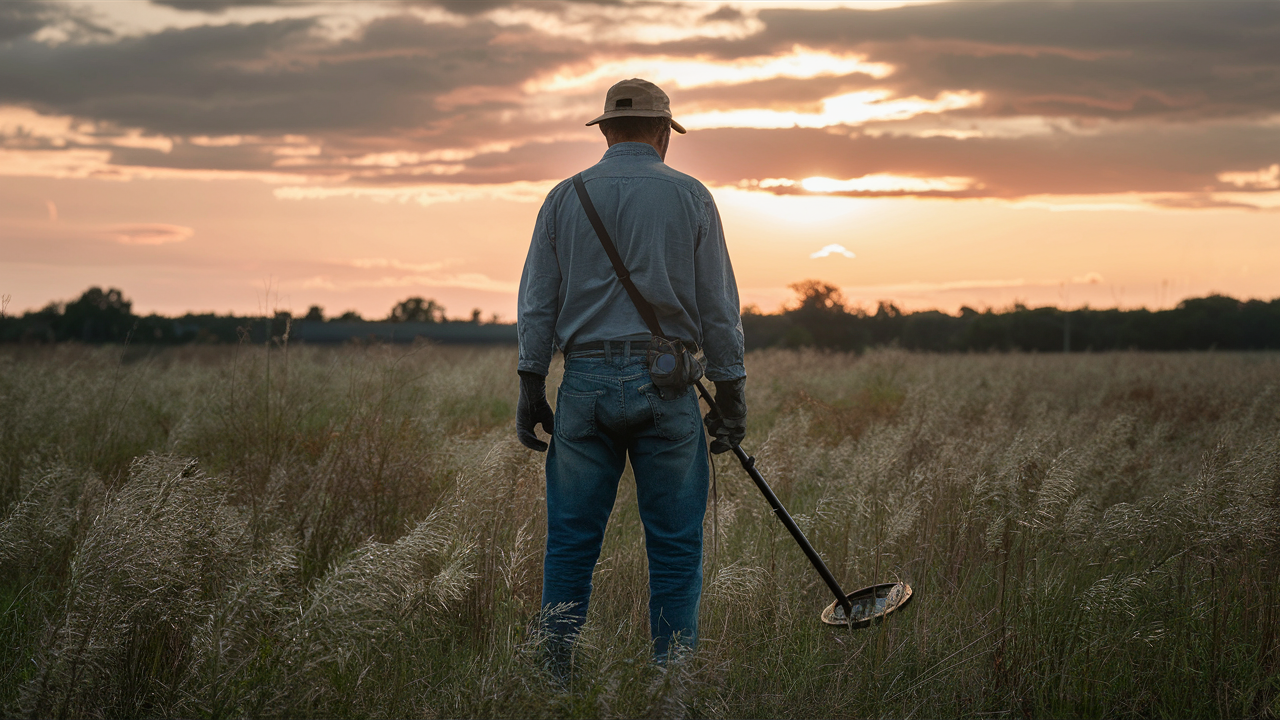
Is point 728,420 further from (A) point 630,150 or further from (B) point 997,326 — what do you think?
(B) point 997,326

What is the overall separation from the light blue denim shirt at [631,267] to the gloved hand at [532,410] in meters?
0.08

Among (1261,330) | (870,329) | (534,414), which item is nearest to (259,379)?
(534,414)

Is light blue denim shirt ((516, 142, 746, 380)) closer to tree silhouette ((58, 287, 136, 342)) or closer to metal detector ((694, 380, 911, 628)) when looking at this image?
metal detector ((694, 380, 911, 628))

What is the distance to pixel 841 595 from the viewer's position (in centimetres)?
382

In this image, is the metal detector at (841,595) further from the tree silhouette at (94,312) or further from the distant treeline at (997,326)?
the distant treeline at (997,326)

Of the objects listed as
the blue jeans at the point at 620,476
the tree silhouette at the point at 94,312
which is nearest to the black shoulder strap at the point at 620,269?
the blue jeans at the point at 620,476

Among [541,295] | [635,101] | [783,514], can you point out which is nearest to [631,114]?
[635,101]

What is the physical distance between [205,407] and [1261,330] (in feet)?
138

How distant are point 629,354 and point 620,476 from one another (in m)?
0.51

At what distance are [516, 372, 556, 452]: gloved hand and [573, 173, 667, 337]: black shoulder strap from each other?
503 millimetres

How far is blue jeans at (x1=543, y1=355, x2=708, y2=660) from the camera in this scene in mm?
3092

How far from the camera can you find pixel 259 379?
6.61 m

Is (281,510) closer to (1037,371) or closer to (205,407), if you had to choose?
(205,407)

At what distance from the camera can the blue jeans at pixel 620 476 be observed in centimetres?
309
